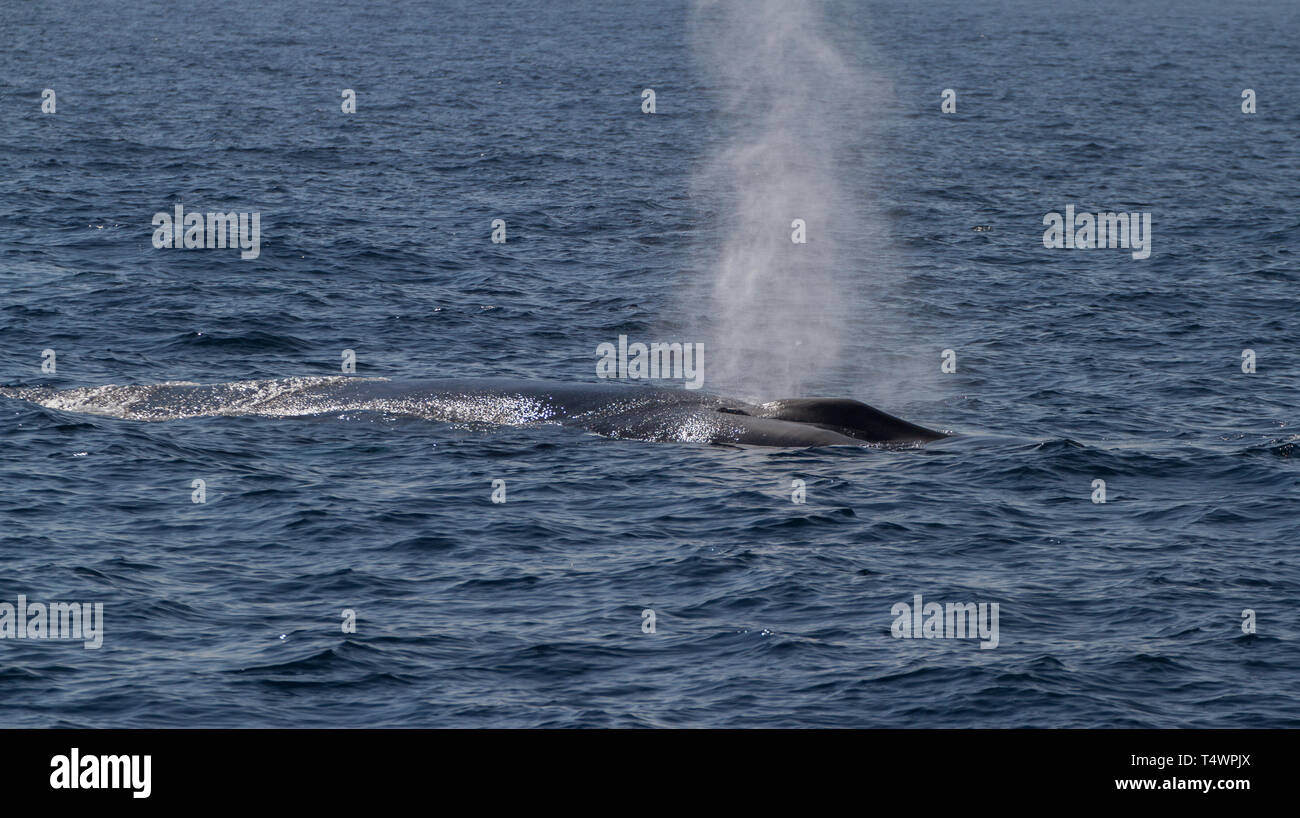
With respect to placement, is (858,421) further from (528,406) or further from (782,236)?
(782,236)

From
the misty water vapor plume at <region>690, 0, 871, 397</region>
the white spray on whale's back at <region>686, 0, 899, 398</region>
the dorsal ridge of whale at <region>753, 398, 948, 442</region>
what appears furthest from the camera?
the misty water vapor plume at <region>690, 0, 871, 397</region>

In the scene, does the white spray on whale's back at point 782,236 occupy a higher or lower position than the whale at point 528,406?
higher

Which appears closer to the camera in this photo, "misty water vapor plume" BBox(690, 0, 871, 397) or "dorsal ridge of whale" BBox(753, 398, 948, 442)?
"dorsal ridge of whale" BBox(753, 398, 948, 442)

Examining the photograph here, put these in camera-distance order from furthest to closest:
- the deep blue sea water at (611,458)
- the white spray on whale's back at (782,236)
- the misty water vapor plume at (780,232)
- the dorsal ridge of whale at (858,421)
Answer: the misty water vapor plume at (780,232)
the white spray on whale's back at (782,236)
the dorsal ridge of whale at (858,421)
the deep blue sea water at (611,458)

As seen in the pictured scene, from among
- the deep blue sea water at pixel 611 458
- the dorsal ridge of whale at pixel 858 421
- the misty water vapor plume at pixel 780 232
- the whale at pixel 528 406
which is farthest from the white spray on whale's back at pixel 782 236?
the dorsal ridge of whale at pixel 858 421

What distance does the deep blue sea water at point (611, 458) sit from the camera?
21.4 m

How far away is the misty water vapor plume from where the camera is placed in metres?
41.8

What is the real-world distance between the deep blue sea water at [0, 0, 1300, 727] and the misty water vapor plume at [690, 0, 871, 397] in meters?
0.85

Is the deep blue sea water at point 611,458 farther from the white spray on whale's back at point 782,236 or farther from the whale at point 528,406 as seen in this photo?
the white spray on whale's back at point 782,236

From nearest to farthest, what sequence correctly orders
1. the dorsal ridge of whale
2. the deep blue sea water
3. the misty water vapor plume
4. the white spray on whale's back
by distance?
the deep blue sea water → the dorsal ridge of whale → the white spray on whale's back → the misty water vapor plume

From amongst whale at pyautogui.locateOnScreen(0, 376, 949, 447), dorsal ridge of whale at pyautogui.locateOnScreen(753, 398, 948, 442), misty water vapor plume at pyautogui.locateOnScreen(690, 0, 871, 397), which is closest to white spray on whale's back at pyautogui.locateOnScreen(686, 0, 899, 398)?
misty water vapor plume at pyautogui.locateOnScreen(690, 0, 871, 397)

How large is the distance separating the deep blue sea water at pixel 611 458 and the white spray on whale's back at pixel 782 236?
807mm

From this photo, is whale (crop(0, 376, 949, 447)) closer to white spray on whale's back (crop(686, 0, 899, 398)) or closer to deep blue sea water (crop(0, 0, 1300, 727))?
deep blue sea water (crop(0, 0, 1300, 727))
